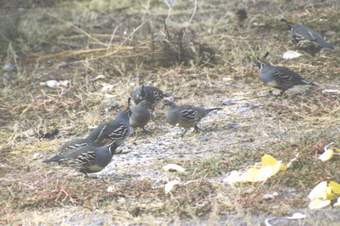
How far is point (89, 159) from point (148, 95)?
192cm

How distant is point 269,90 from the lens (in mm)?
8703

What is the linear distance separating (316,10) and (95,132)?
4945 mm

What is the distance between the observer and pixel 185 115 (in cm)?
759

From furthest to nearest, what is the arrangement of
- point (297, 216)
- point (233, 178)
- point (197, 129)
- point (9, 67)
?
point (9, 67)
point (197, 129)
point (233, 178)
point (297, 216)

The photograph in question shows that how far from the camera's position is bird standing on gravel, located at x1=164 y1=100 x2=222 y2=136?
25.0 ft

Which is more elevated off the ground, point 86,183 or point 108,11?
point 86,183

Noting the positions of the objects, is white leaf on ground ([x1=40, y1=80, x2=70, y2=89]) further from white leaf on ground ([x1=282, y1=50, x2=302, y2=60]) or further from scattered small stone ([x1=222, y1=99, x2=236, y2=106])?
white leaf on ground ([x1=282, y1=50, x2=302, y2=60])

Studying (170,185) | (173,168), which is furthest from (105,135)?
(170,185)

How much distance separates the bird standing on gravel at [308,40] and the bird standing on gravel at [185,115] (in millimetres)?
2077

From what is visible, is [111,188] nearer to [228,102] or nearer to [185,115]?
[185,115]

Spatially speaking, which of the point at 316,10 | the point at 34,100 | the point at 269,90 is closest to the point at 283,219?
the point at 269,90

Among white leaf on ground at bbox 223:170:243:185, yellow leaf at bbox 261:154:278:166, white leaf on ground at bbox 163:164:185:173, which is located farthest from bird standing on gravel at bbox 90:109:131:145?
yellow leaf at bbox 261:154:278:166

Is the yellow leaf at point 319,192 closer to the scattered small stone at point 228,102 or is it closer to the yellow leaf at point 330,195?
the yellow leaf at point 330,195

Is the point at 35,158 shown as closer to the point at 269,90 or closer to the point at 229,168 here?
the point at 229,168
